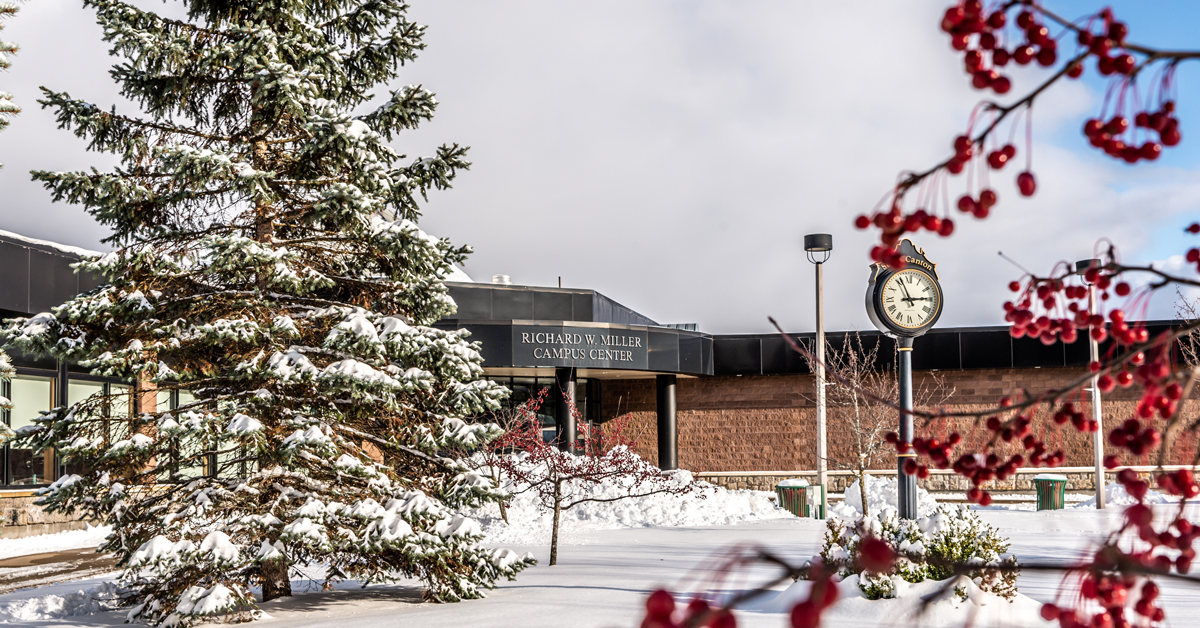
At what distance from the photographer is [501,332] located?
24.3 meters

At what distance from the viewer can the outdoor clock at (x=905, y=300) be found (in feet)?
41.8

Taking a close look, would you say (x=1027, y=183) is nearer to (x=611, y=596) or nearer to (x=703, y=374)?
(x=611, y=596)

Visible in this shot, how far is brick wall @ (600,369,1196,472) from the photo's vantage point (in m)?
27.1

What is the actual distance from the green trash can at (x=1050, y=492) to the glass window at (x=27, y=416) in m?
21.4

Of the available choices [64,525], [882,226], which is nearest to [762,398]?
[64,525]

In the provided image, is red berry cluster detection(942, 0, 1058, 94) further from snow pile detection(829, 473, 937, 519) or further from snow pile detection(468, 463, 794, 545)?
snow pile detection(829, 473, 937, 519)

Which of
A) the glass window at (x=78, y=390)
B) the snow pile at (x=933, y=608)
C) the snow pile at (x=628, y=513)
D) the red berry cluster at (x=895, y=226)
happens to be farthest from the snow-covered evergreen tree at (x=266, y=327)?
the glass window at (x=78, y=390)

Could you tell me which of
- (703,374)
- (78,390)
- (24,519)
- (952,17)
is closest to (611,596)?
(952,17)

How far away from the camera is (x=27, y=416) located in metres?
20.0

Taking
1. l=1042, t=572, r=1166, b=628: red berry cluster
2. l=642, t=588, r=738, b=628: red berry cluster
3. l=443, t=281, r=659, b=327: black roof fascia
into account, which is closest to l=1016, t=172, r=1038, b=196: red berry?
l=1042, t=572, r=1166, b=628: red berry cluster

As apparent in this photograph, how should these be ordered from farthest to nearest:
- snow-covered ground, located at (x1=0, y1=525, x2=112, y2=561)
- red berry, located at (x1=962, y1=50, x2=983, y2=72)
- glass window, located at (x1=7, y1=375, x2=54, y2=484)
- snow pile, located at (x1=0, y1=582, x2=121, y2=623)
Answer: glass window, located at (x1=7, y1=375, x2=54, y2=484) < snow-covered ground, located at (x1=0, y1=525, x2=112, y2=561) < snow pile, located at (x1=0, y1=582, x2=121, y2=623) < red berry, located at (x1=962, y1=50, x2=983, y2=72)

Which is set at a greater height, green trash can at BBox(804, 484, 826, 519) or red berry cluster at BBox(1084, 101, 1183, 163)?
red berry cluster at BBox(1084, 101, 1183, 163)

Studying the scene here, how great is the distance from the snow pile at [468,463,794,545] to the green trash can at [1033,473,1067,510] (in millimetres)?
5557

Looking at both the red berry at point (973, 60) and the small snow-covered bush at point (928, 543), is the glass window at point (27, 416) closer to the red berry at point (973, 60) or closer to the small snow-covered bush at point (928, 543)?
the small snow-covered bush at point (928, 543)
